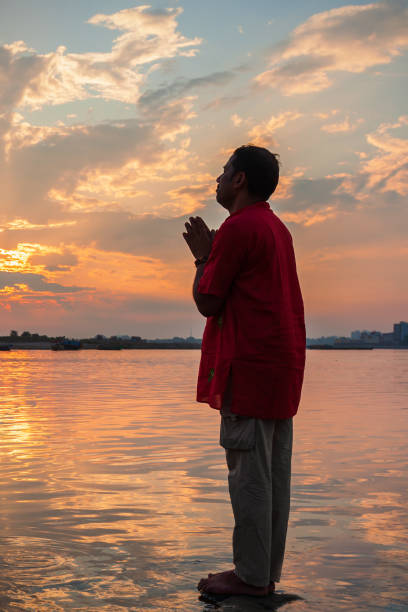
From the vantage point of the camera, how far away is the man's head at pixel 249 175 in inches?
132

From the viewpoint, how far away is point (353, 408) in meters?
14.5

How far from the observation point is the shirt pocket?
314cm

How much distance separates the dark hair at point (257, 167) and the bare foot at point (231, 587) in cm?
181

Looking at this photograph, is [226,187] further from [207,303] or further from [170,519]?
[170,519]

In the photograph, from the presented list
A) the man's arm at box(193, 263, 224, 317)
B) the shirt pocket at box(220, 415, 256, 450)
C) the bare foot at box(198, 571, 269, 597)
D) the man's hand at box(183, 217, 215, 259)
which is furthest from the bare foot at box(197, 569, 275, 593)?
the man's hand at box(183, 217, 215, 259)

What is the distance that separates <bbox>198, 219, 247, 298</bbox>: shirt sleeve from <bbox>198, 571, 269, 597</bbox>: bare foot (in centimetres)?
131

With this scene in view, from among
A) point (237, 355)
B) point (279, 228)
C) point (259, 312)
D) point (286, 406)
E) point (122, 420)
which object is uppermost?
point (279, 228)

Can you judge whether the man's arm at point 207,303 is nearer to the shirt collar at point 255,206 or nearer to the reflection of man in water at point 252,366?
the reflection of man in water at point 252,366

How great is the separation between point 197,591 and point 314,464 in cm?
416

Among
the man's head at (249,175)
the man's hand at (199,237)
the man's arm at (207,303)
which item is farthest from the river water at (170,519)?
the man's head at (249,175)

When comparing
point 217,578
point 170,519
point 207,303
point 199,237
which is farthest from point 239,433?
point 170,519

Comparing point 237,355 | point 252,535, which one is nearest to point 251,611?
point 252,535

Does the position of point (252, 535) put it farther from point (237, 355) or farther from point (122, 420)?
point (122, 420)

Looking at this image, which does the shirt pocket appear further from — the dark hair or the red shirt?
the dark hair
